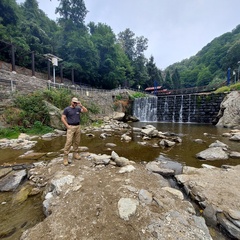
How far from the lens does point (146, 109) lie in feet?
70.0

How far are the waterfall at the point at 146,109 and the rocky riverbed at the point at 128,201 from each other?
17499mm

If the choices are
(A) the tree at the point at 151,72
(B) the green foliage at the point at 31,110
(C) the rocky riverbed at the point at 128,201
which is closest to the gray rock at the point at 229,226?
(C) the rocky riverbed at the point at 128,201

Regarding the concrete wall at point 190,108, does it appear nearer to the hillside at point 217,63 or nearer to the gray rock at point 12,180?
the gray rock at point 12,180

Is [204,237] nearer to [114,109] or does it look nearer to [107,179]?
[107,179]

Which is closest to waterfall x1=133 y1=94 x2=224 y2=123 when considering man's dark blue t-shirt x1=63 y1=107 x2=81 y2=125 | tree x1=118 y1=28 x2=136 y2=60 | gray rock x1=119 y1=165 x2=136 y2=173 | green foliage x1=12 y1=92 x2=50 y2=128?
green foliage x1=12 y1=92 x2=50 y2=128

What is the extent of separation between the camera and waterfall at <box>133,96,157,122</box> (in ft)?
67.9

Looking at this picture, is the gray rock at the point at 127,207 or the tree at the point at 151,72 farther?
the tree at the point at 151,72

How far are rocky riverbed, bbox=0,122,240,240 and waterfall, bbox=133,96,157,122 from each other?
17.5 metres

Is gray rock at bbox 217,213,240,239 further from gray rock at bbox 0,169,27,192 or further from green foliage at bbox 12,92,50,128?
green foliage at bbox 12,92,50,128

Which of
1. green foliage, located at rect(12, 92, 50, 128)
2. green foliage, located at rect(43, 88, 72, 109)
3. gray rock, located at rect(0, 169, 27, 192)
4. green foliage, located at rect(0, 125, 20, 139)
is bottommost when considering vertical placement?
gray rock, located at rect(0, 169, 27, 192)

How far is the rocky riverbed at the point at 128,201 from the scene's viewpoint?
5.34 feet

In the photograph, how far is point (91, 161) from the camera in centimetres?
388

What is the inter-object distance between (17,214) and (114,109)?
19.1 meters

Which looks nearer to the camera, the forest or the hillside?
the forest
